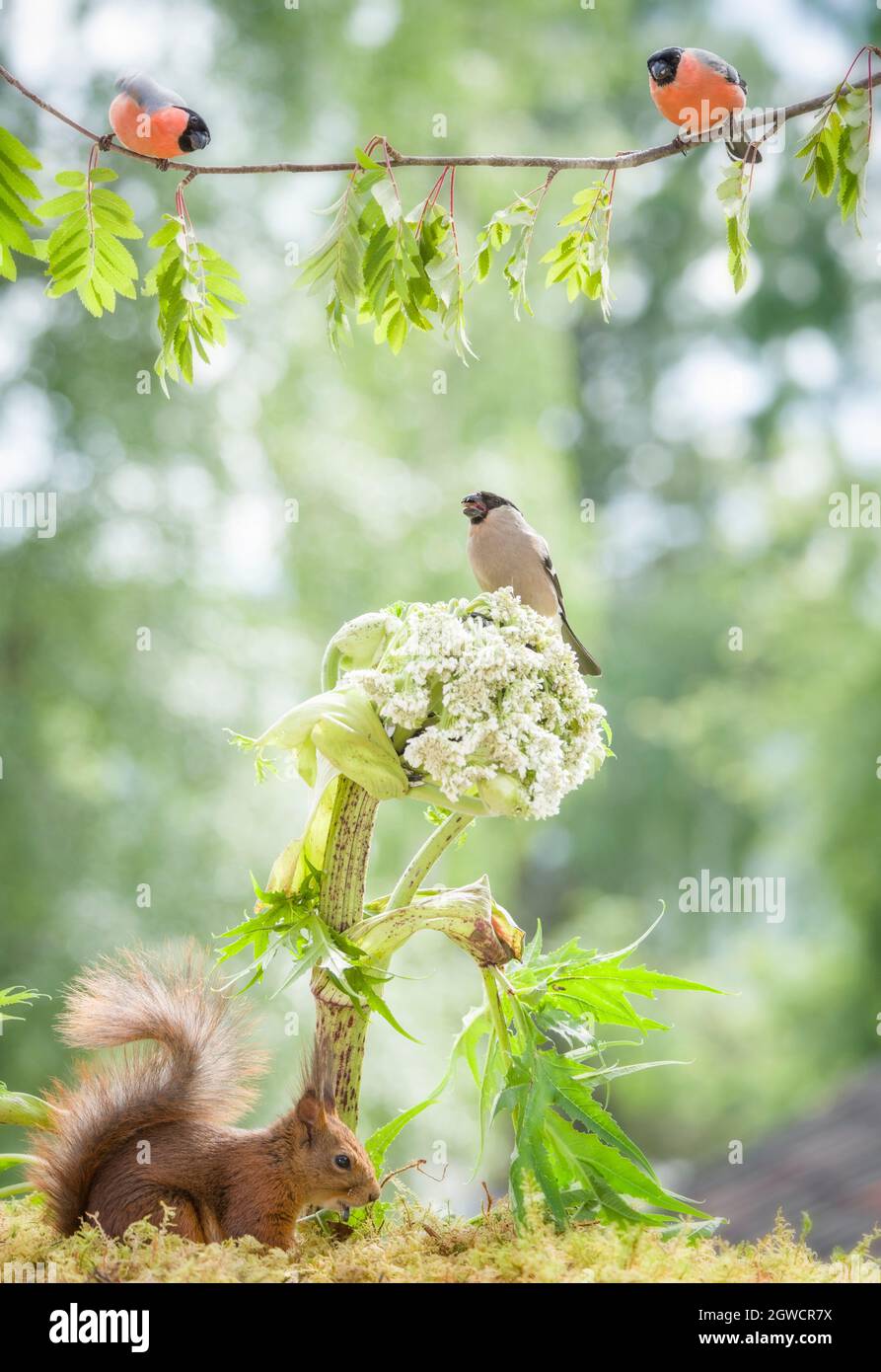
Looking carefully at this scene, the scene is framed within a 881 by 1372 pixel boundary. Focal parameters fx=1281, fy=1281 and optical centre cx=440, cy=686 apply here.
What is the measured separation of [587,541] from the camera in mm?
5504

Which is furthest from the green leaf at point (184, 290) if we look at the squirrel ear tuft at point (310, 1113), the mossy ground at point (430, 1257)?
the mossy ground at point (430, 1257)

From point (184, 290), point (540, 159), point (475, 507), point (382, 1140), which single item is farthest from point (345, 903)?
point (540, 159)

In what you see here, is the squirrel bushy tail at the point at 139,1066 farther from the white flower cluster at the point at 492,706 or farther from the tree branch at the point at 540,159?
the tree branch at the point at 540,159

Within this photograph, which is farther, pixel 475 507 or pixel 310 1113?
pixel 475 507

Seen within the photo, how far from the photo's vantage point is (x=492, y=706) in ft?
3.83

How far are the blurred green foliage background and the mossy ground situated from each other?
134 centimetres

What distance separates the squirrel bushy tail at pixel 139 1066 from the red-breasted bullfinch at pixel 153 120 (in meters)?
0.77

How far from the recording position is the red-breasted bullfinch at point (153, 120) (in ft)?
3.88

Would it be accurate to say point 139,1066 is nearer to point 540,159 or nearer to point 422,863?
point 422,863

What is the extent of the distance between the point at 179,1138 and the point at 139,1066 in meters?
0.08

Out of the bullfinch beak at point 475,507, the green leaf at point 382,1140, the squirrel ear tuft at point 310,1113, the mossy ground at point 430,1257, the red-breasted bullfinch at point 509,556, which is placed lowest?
the mossy ground at point 430,1257

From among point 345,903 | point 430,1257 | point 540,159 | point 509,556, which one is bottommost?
point 430,1257

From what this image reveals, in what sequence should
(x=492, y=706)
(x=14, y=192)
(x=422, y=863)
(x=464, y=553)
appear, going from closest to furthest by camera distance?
(x=14, y=192), (x=492, y=706), (x=422, y=863), (x=464, y=553)
